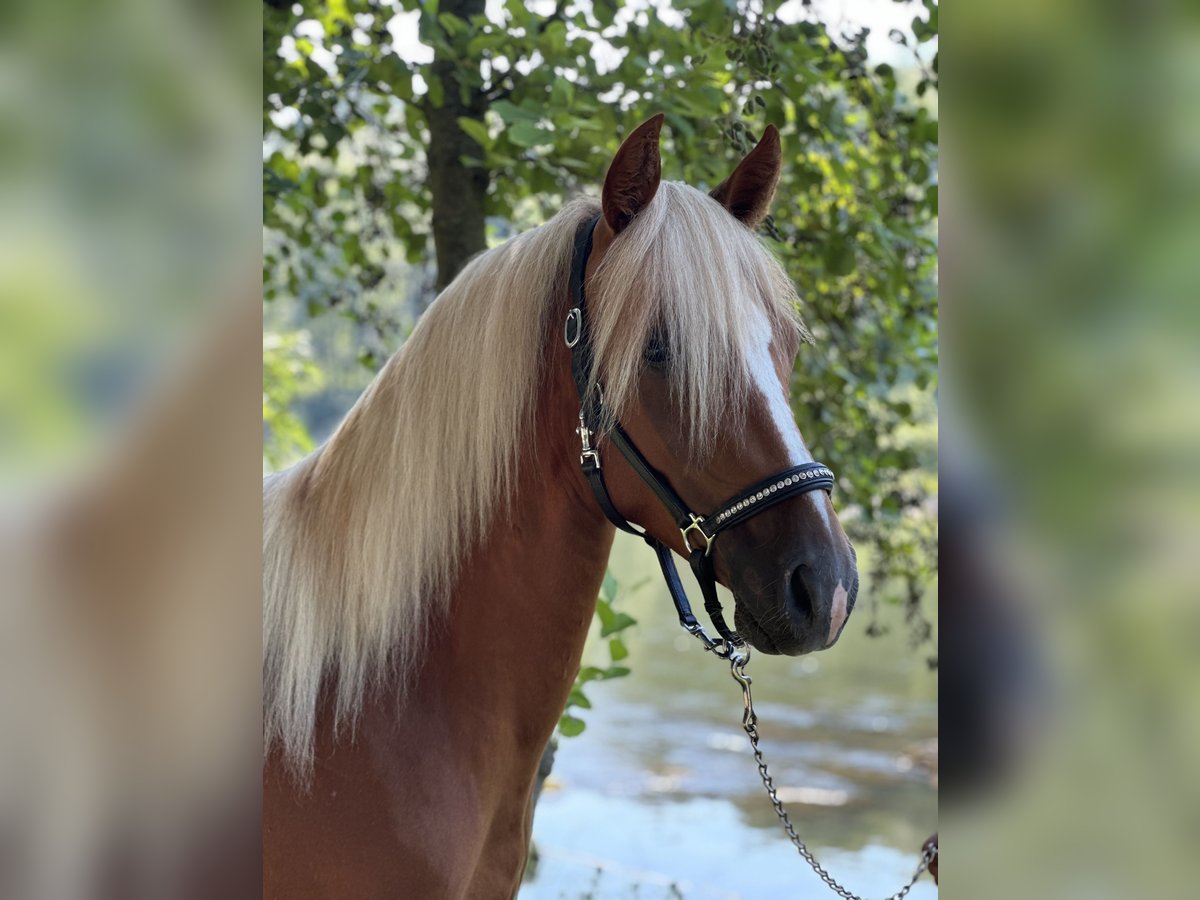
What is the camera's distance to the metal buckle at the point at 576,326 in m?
1.72

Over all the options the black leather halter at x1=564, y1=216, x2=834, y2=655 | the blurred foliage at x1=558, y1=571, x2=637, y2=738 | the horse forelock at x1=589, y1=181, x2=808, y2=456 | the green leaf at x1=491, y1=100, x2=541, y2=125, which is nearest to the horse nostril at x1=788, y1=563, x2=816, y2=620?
the black leather halter at x1=564, y1=216, x2=834, y2=655

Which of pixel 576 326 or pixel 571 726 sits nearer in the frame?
pixel 576 326

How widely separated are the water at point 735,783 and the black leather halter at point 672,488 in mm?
1692

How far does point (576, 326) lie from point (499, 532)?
0.38m

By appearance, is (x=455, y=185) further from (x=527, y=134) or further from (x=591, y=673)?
(x=591, y=673)

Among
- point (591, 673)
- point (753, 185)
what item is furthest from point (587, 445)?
point (591, 673)

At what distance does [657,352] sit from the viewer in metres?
1.65

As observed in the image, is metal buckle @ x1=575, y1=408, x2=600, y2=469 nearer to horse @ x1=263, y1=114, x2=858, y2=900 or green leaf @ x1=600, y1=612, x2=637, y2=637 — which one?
horse @ x1=263, y1=114, x2=858, y2=900

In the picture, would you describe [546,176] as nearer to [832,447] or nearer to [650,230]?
[832,447]
